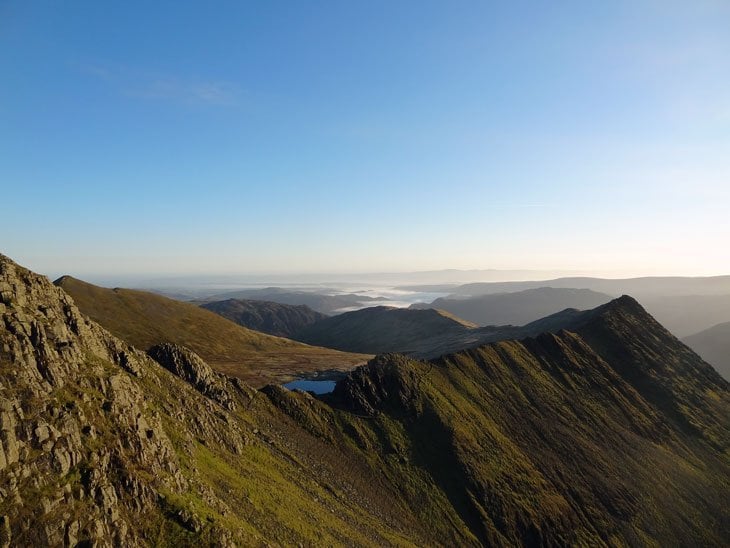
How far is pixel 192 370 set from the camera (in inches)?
3553

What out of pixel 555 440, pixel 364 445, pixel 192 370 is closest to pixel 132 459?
pixel 192 370

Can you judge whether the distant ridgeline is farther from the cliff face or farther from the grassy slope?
the grassy slope

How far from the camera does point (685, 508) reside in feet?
331

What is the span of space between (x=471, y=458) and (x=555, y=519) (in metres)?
20.6

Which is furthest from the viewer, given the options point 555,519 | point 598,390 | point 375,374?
point 598,390

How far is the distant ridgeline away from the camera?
43.7m

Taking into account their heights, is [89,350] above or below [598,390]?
→ above

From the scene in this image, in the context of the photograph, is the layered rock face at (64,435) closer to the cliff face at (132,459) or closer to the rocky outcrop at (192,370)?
the cliff face at (132,459)

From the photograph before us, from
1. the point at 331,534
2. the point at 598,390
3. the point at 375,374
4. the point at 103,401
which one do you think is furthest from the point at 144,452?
the point at 598,390

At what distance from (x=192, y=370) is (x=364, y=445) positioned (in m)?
41.9

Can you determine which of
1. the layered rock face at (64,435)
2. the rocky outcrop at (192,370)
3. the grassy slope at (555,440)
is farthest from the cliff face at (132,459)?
the grassy slope at (555,440)

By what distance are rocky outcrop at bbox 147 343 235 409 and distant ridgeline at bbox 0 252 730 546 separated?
35 centimetres

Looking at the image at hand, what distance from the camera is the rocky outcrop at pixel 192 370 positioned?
288 ft

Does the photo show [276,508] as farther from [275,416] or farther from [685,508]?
[685,508]
